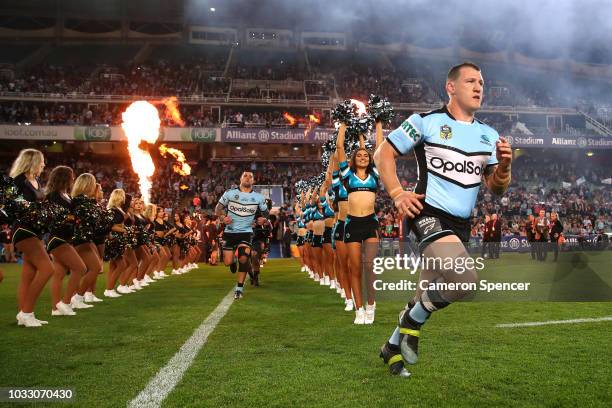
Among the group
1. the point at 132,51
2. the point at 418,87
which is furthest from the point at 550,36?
the point at 132,51

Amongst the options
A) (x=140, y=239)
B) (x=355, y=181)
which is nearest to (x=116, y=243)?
(x=140, y=239)

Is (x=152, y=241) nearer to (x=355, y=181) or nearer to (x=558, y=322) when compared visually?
(x=355, y=181)

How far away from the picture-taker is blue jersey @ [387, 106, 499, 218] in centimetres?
411

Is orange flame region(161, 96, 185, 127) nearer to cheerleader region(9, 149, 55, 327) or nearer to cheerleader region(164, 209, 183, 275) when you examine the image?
cheerleader region(164, 209, 183, 275)

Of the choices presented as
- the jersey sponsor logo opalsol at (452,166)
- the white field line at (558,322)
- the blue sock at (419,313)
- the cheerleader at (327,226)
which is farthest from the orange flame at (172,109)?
the blue sock at (419,313)

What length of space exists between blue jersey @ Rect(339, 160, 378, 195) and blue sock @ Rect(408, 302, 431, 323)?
10.3ft

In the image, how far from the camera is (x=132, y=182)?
122 feet

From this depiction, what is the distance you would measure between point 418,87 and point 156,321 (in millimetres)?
43847

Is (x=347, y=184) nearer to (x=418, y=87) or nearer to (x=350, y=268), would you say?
(x=350, y=268)

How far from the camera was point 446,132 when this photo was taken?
4156 millimetres

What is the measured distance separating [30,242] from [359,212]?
395cm

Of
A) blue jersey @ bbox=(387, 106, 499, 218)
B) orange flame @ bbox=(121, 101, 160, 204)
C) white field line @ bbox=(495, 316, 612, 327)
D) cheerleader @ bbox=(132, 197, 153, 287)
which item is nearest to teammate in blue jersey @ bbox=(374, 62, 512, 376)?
blue jersey @ bbox=(387, 106, 499, 218)

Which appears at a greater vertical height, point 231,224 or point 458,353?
point 231,224

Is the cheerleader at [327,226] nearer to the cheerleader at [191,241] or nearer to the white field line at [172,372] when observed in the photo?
the white field line at [172,372]
